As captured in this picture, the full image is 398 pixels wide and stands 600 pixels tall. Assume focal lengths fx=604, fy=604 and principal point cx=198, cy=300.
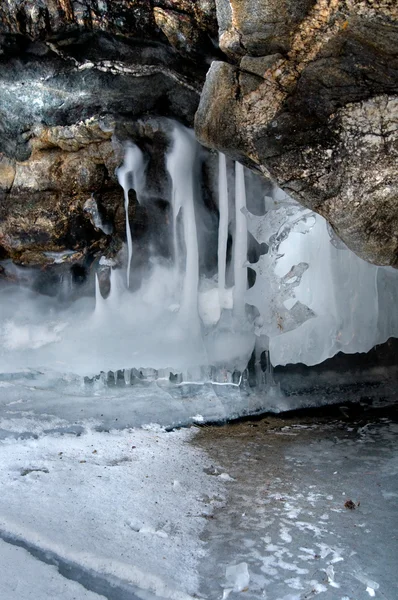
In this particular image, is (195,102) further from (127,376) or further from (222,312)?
(127,376)

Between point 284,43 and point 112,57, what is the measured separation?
7.82ft

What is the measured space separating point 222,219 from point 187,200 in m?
0.44

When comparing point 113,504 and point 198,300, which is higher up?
point 198,300

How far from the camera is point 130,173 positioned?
6152 mm

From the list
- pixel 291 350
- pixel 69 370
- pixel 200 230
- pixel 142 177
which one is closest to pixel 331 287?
pixel 291 350

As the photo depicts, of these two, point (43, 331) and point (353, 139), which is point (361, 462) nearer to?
point (353, 139)

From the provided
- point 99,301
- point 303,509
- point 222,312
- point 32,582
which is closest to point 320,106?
point 303,509

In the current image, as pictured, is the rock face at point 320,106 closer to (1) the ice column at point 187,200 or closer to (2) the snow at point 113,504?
(1) the ice column at point 187,200

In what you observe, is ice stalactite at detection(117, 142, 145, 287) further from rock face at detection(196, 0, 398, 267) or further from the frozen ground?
the frozen ground

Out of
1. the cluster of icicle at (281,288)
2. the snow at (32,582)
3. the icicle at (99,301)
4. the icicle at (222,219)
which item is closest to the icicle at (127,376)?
the icicle at (99,301)

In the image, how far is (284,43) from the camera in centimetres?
359

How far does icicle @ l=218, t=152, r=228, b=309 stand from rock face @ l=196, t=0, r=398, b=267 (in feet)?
6.59

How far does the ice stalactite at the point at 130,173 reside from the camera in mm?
6039

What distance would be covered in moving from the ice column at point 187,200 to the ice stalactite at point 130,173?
313mm
